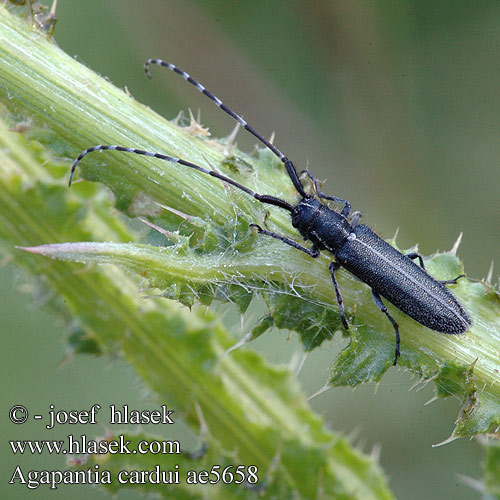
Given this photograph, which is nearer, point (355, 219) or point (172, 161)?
point (172, 161)

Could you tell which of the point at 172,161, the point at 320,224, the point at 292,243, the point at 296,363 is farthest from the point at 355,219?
the point at 172,161

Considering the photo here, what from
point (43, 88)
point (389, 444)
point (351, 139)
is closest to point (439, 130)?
point (351, 139)

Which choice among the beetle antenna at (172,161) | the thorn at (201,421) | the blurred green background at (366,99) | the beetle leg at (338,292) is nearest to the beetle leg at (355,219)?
the beetle leg at (338,292)

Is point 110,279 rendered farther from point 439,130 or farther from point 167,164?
point 439,130

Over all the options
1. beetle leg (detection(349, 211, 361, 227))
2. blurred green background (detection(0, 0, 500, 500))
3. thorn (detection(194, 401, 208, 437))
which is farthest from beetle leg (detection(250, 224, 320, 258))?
blurred green background (detection(0, 0, 500, 500))

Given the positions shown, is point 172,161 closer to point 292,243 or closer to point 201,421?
point 292,243

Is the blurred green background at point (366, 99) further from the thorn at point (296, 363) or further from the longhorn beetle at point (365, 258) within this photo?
the longhorn beetle at point (365, 258)
